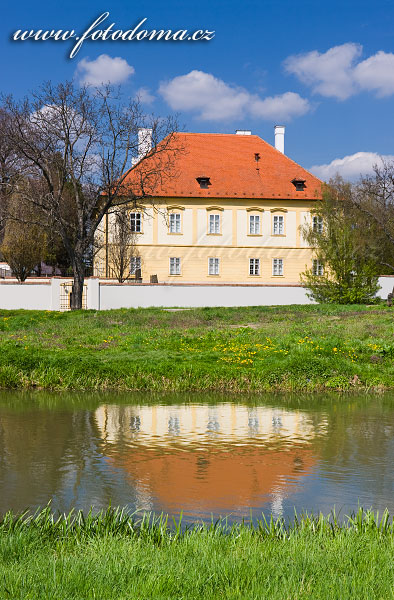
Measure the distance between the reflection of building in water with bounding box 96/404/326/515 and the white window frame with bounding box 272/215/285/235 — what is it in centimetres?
3994

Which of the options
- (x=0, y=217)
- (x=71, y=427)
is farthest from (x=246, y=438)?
(x=0, y=217)

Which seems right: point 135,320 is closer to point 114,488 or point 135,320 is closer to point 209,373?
point 209,373

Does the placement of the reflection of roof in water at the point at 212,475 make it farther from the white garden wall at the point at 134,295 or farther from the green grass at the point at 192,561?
the white garden wall at the point at 134,295

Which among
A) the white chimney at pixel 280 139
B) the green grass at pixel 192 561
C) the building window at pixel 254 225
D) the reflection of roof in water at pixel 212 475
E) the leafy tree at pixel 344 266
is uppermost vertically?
the white chimney at pixel 280 139

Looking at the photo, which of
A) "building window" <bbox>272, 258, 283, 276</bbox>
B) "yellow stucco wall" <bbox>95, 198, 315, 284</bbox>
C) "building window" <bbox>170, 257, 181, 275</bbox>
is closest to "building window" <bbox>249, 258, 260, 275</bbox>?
"yellow stucco wall" <bbox>95, 198, 315, 284</bbox>

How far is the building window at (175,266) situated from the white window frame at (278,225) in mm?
7292

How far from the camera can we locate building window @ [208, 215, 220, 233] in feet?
170

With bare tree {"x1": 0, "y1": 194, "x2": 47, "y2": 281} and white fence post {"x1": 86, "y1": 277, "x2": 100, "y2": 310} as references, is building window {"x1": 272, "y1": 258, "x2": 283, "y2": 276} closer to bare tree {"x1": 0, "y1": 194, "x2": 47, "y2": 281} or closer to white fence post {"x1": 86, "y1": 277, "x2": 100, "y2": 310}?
bare tree {"x1": 0, "y1": 194, "x2": 47, "y2": 281}

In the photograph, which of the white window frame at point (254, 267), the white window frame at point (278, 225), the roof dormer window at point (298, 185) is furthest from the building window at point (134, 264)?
the roof dormer window at point (298, 185)

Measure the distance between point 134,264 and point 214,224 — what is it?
6.46 m

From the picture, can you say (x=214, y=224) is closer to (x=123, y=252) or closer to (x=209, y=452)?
(x=123, y=252)

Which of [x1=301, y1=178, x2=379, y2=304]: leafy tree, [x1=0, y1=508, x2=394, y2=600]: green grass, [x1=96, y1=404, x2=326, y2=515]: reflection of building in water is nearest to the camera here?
[x1=0, y1=508, x2=394, y2=600]: green grass

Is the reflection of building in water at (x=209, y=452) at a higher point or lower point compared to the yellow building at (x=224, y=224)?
lower

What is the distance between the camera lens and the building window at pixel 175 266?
5162 centimetres
